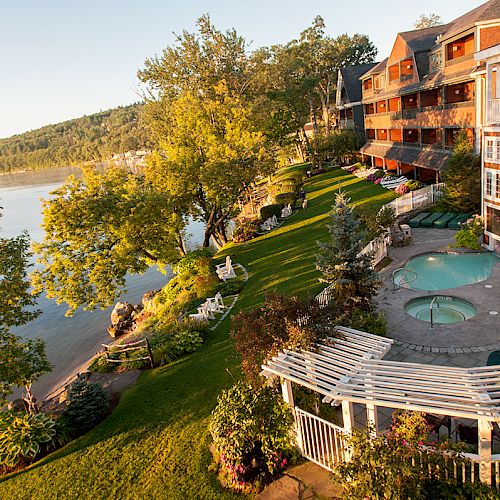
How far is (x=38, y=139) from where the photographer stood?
174125 mm

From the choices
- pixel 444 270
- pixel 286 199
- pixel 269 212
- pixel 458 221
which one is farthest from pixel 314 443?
pixel 286 199

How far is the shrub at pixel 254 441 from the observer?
774cm

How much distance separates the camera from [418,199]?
25.1 m

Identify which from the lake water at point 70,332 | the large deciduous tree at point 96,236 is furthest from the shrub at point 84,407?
the lake water at point 70,332

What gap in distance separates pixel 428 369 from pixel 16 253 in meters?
11.4

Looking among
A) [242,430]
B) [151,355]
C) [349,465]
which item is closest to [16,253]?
[151,355]

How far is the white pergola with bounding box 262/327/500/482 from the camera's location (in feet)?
19.3

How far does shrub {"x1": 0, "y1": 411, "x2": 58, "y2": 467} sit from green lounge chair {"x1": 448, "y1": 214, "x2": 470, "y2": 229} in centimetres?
2107

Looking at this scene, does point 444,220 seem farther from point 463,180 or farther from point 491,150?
point 491,150

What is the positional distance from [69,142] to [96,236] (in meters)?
163

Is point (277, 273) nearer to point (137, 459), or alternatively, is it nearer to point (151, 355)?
point (151, 355)

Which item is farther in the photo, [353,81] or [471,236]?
[353,81]

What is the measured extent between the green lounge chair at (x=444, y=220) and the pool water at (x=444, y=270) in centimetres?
425

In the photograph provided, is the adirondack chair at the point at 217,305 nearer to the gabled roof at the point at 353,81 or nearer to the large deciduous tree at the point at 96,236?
the large deciduous tree at the point at 96,236
